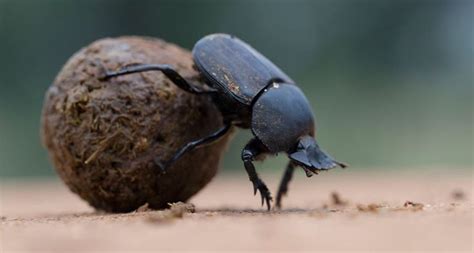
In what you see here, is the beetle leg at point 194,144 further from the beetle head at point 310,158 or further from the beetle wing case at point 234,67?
the beetle head at point 310,158

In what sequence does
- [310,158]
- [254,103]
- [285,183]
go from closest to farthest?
[310,158] → [254,103] → [285,183]

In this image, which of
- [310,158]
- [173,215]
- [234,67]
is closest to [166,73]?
[234,67]

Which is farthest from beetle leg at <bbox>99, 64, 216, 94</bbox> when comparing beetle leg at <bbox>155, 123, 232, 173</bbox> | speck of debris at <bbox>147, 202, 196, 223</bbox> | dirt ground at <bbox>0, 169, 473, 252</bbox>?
dirt ground at <bbox>0, 169, 473, 252</bbox>

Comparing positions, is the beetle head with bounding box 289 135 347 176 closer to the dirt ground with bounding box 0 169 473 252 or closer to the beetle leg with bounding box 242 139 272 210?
the beetle leg with bounding box 242 139 272 210

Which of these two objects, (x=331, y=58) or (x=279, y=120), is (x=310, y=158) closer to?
(x=279, y=120)

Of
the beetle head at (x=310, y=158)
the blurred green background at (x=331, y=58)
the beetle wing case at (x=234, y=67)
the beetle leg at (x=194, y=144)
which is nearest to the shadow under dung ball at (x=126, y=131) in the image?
the beetle leg at (x=194, y=144)

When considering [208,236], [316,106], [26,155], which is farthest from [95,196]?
[316,106]

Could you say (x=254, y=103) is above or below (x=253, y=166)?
above
